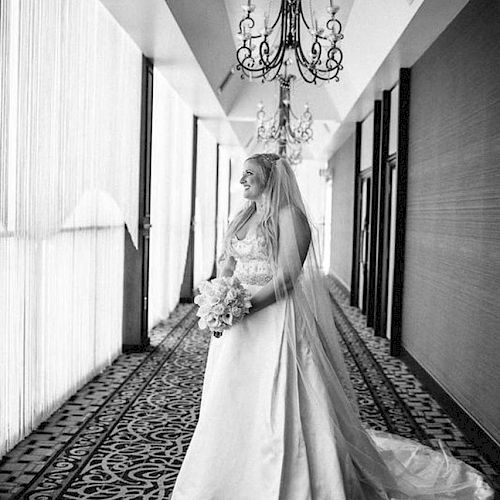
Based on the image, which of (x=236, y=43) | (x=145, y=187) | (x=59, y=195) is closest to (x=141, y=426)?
(x=59, y=195)

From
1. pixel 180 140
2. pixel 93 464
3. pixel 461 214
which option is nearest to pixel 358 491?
pixel 93 464

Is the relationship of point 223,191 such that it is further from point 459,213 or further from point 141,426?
point 141,426

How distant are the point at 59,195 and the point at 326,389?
2.34 metres

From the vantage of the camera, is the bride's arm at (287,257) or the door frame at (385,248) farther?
the door frame at (385,248)

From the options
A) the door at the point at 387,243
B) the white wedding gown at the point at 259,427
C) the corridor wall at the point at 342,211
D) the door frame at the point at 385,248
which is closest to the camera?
the white wedding gown at the point at 259,427

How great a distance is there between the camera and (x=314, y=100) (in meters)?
12.1

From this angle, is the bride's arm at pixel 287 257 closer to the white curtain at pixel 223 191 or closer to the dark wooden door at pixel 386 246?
the dark wooden door at pixel 386 246

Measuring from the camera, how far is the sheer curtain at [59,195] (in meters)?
3.88

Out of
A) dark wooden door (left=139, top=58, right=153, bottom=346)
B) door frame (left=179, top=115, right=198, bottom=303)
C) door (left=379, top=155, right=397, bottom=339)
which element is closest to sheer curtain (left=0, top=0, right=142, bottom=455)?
dark wooden door (left=139, top=58, right=153, bottom=346)

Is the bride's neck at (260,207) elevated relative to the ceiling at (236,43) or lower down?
lower down

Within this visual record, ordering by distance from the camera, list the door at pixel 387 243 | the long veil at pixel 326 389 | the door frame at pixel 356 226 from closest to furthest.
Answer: the long veil at pixel 326 389
the door at pixel 387 243
the door frame at pixel 356 226

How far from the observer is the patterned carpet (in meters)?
3.65

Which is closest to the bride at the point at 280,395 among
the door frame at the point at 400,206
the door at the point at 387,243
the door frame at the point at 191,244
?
the door frame at the point at 400,206

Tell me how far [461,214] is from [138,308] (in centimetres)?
354
